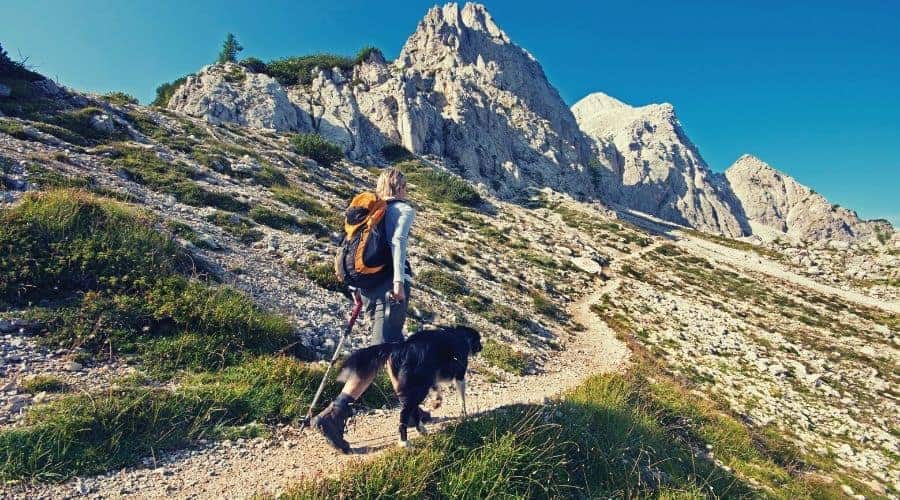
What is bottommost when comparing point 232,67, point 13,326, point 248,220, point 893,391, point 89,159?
point 893,391

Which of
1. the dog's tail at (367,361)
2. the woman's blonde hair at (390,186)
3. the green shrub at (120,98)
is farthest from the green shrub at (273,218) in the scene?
the green shrub at (120,98)

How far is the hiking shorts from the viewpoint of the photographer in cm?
548

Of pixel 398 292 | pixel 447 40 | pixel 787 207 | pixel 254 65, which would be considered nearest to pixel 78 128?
pixel 398 292

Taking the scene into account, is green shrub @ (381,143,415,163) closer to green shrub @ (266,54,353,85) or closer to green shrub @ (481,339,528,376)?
green shrub @ (266,54,353,85)

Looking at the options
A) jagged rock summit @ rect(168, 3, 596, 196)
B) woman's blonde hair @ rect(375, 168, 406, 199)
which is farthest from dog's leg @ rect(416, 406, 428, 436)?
jagged rock summit @ rect(168, 3, 596, 196)

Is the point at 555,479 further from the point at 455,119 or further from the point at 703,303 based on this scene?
the point at 455,119

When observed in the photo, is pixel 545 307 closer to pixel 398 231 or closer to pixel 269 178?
pixel 398 231

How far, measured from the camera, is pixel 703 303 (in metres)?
29.2

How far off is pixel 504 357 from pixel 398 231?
8.32m

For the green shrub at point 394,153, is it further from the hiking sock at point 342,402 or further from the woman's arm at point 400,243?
the hiking sock at point 342,402

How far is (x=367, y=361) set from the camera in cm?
539

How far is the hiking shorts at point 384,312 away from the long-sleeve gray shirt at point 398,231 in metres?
0.34

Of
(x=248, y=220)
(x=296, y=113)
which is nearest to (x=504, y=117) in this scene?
(x=296, y=113)

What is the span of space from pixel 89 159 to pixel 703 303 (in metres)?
36.6
